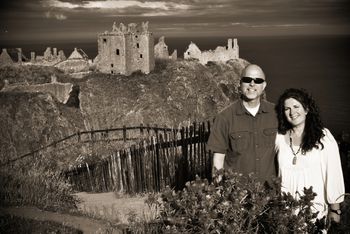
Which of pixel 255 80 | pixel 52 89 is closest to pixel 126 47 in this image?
pixel 52 89

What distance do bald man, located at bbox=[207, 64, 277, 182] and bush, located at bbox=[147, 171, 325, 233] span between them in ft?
4.24

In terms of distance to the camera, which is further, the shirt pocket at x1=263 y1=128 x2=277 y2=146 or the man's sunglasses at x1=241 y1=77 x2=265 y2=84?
the shirt pocket at x1=263 y1=128 x2=277 y2=146

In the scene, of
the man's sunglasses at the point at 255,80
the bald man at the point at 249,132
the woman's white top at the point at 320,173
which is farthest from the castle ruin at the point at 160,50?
the woman's white top at the point at 320,173

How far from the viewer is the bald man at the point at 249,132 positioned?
16.6 ft

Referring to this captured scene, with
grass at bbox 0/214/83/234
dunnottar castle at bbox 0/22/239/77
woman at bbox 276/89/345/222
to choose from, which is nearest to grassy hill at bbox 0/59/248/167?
dunnottar castle at bbox 0/22/239/77

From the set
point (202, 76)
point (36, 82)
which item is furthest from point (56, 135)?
point (202, 76)

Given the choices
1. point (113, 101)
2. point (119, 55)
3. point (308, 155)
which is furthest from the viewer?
point (119, 55)

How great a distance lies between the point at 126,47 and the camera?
5862cm

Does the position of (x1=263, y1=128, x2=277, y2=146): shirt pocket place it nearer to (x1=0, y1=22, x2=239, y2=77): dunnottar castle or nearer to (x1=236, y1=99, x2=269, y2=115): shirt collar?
(x1=236, y1=99, x2=269, y2=115): shirt collar

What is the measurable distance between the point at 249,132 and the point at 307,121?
72cm

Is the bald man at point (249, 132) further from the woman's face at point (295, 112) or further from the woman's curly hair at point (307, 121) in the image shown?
the woman's face at point (295, 112)

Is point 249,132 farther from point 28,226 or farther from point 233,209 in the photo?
point 28,226

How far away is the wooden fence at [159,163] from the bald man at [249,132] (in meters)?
4.16

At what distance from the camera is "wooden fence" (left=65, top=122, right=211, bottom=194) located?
9625mm
